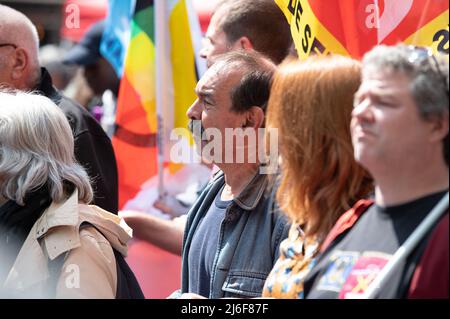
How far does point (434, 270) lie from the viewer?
2535 millimetres

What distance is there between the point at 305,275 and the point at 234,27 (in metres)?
2.14

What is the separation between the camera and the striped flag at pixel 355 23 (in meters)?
3.75

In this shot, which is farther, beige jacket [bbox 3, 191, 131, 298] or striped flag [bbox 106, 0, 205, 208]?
striped flag [bbox 106, 0, 205, 208]

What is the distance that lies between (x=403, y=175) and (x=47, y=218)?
4.64 feet

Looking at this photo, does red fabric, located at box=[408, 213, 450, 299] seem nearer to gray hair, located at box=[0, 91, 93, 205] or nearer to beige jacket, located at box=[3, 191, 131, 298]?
beige jacket, located at box=[3, 191, 131, 298]

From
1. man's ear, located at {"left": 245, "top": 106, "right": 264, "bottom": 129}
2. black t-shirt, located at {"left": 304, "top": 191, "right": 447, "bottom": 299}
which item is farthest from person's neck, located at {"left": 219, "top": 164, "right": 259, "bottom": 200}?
black t-shirt, located at {"left": 304, "top": 191, "right": 447, "bottom": 299}

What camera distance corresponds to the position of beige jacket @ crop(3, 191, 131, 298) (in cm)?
347

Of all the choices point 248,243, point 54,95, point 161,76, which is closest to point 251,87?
point 248,243

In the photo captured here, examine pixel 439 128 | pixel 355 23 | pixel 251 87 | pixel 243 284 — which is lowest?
pixel 243 284

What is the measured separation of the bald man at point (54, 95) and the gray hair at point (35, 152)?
3.79 ft

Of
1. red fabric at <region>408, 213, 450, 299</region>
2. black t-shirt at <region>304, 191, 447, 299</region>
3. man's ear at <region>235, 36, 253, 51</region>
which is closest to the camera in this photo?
red fabric at <region>408, 213, 450, 299</region>

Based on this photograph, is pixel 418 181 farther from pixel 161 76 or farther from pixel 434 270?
pixel 161 76

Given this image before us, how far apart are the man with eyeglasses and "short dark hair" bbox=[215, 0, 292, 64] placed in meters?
2.13
